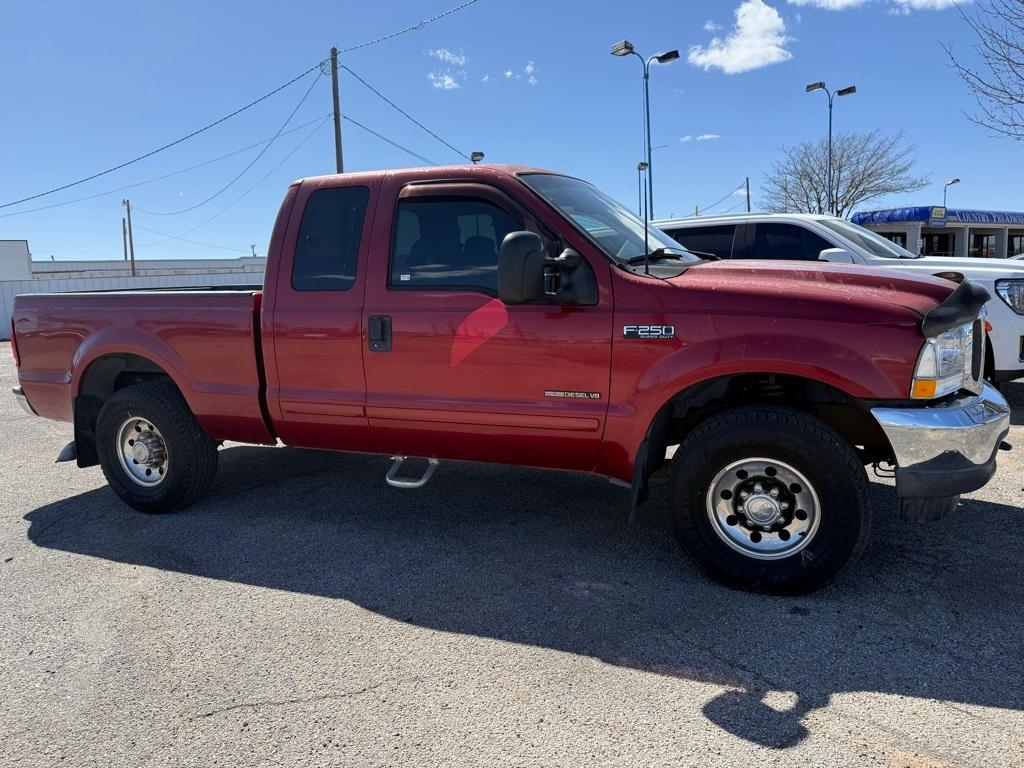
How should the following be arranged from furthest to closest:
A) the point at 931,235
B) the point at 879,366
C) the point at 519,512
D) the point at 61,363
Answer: the point at 931,235, the point at 61,363, the point at 519,512, the point at 879,366

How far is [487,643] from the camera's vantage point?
10.5 feet

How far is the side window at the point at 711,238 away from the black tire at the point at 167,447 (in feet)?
16.4

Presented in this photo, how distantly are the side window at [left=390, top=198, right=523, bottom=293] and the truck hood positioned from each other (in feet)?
3.23

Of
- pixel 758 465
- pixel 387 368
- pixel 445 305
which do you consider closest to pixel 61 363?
pixel 387 368

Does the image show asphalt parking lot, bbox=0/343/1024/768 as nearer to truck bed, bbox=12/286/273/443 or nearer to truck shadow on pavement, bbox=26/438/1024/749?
truck shadow on pavement, bbox=26/438/1024/749

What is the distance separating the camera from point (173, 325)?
471 cm

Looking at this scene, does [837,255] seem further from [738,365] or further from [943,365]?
[738,365]

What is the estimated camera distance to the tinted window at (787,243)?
24.3 ft

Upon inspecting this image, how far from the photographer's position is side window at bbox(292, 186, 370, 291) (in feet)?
14.0

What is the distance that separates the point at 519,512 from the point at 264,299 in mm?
2009

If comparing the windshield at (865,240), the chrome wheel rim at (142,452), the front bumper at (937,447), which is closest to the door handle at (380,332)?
the chrome wheel rim at (142,452)

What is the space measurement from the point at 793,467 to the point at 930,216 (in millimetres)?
33648

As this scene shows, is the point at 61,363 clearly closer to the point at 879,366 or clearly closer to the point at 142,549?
the point at 142,549

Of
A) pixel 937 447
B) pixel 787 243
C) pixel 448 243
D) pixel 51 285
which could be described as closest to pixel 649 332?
pixel 448 243
